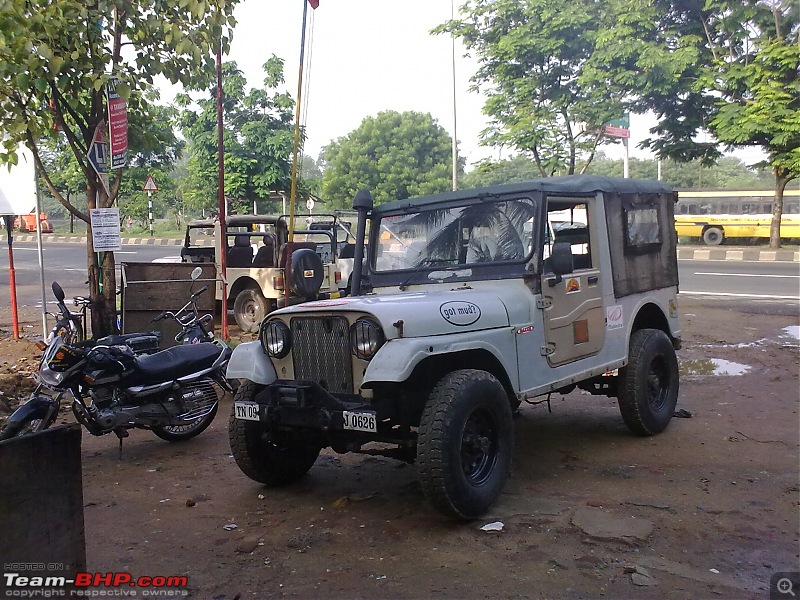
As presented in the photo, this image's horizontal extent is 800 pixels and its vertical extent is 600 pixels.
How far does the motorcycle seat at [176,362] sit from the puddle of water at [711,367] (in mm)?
5241

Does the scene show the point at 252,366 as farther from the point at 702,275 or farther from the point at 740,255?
the point at 740,255

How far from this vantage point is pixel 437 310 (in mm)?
4250

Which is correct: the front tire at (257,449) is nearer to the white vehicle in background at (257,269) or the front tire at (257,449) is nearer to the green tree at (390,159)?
the white vehicle in background at (257,269)

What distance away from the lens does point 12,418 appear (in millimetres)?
4574

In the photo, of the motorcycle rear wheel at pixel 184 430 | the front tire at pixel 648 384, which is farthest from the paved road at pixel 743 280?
the motorcycle rear wheel at pixel 184 430

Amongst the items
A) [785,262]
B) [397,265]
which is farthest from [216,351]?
[785,262]

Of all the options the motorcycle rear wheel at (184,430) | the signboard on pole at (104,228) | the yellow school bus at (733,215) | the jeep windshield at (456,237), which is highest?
the yellow school bus at (733,215)

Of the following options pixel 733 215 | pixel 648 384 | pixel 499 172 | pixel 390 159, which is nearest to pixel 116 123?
pixel 648 384

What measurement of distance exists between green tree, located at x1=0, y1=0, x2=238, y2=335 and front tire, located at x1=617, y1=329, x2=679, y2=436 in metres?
5.05

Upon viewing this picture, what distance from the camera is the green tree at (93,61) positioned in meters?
6.73

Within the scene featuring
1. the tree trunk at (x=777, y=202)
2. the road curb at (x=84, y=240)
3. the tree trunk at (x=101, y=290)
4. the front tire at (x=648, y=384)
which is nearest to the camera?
the front tire at (x=648, y=384)

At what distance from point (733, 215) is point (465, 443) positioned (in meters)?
27.8

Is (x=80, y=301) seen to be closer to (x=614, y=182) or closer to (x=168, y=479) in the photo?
(x=168, y=479)

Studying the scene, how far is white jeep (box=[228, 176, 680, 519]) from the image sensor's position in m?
4.05
